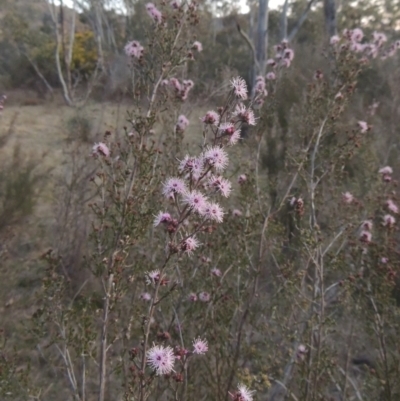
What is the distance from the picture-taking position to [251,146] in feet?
12.7

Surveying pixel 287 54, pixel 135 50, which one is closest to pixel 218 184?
pixel 135 50

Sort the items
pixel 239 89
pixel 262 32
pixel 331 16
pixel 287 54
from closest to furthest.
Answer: pixel 239 89, pixel 287 54, pixel 262 32, pixel 331 16

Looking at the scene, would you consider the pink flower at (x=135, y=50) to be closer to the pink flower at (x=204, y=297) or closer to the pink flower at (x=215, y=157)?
the pink flower at (x=204, y=297)

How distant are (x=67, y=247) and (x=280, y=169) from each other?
109 inches

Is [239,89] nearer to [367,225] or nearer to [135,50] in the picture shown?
[135,50]

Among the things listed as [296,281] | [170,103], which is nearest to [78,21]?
[170,103]

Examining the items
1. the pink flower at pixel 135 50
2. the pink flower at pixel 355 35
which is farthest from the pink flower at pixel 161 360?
the pink flower at pixel 355 35

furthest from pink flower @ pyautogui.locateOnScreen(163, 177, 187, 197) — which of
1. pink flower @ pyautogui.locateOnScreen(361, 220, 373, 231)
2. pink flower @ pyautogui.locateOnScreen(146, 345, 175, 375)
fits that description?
pink flower @ pyautogui.locateOnScreen(361, 220, 373, 231)

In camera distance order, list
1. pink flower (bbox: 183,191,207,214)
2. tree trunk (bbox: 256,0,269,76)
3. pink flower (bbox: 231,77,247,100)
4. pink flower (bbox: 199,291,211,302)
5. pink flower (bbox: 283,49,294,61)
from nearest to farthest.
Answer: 1. pink flower (bbox: 183,191,207,214)
2. pink flower (bbox: 231,77,247,100)
3. pink flower (bbox: 199,291,211,302)
4. pink flower (bbox: 283,49,294,61)
5. tree trunk (bbox: 256,0,269,76)

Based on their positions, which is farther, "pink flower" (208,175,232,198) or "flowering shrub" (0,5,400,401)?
"flowering shrub" (0,5,400,401)

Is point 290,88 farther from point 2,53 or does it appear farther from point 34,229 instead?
point 2,53

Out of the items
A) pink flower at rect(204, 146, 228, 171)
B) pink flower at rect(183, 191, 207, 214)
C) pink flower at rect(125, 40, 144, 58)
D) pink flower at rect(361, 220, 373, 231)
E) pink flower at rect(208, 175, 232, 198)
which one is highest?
pink flower at rect(125, 40, 144, 58)

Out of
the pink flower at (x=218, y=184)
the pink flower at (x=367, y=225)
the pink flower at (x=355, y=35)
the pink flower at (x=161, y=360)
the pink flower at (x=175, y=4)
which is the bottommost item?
the pink flower at (x=367, y=225)

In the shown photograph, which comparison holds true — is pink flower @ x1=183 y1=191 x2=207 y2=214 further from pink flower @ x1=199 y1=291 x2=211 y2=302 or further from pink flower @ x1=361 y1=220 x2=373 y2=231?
pink flower @ x1=361 y1=220 x2=373 y2=231
